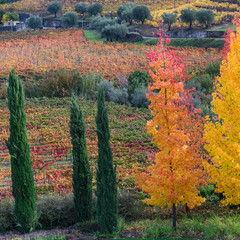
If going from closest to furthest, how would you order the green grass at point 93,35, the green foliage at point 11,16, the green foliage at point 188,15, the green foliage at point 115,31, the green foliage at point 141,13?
the green foliage at point 188,15, the green foliage at point 115,31, the green grass at point 93,35, the green foliage at point 141,13, the green foliage at point 11,16

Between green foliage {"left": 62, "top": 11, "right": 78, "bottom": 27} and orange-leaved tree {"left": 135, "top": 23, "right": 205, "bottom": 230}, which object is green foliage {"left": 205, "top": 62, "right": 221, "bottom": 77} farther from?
green foliage {"left": 62, "top": 11, "right": 78, "bottom": 27}

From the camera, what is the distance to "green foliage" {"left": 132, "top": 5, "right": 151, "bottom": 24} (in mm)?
65000

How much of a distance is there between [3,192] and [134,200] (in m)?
5.44

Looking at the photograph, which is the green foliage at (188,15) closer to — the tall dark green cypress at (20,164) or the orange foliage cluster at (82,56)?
the orange foliage cluster at (82,56)

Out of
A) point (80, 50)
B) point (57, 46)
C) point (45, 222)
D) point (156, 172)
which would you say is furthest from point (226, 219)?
point (57, 46)

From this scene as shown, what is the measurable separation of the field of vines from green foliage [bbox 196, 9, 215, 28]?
3406 cm

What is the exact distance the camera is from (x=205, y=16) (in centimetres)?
5631

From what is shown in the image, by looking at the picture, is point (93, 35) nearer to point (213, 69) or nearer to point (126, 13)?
point (126, 13)

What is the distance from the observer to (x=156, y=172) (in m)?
10.7

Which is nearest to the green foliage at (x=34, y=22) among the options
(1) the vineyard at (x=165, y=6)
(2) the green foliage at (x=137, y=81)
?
(1) the vineyard at (x=165, y=6)

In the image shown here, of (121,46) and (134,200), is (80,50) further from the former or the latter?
(134,200)

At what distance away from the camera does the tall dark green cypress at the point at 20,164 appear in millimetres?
11602

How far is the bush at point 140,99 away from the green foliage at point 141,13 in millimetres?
39748

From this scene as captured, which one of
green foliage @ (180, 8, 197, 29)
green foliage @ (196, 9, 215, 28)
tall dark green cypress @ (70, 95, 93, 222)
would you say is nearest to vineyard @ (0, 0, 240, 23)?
green foliage @ (196, 9, 215, 28)
